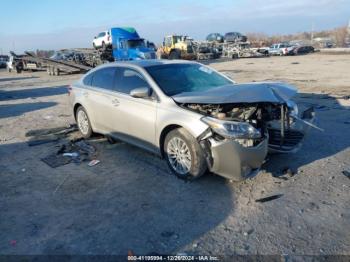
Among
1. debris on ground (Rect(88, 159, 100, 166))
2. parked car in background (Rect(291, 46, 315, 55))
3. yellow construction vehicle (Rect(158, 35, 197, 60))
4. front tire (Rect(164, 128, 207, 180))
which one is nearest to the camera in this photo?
front tire (Rect(164, 128, 207, 180))

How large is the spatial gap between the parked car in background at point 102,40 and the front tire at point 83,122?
23.0 metres

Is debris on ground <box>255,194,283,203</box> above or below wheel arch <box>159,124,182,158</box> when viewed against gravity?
below

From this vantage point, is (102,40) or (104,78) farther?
(102,40)

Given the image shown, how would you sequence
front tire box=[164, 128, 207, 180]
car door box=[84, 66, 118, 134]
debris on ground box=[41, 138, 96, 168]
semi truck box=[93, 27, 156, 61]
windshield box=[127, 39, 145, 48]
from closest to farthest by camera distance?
1. front tire box=[164, 128, 207, 180]
2. debris on ground box=[41, 138, 96, 168]
3. car door box=[84, 66, 118, 134]
4. semi truck box=[93, 27, 156, 61]
5. windshield box=[127, 39, 145, 48]

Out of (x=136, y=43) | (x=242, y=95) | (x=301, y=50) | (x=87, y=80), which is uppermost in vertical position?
(x=136, y=43)

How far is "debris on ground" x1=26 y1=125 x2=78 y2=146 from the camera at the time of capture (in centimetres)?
732

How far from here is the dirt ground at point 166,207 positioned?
11.5 feet

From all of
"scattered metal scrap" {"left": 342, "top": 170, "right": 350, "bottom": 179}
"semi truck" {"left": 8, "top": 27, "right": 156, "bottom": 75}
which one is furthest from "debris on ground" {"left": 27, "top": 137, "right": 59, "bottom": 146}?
"semi truck" {"left": 8, "top": 27, "right": 156, "bottom": 75}

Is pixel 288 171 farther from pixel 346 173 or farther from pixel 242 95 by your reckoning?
pixel 242 95

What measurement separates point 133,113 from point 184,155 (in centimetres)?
121

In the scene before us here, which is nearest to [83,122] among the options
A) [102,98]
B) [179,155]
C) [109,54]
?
[102,98]

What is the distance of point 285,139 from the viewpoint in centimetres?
520

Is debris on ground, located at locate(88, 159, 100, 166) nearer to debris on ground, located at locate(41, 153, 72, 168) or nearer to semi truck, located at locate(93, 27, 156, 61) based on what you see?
debris on ground, located at locate(41, 153, 72, 168)

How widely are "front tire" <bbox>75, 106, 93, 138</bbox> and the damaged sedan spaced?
59cm
